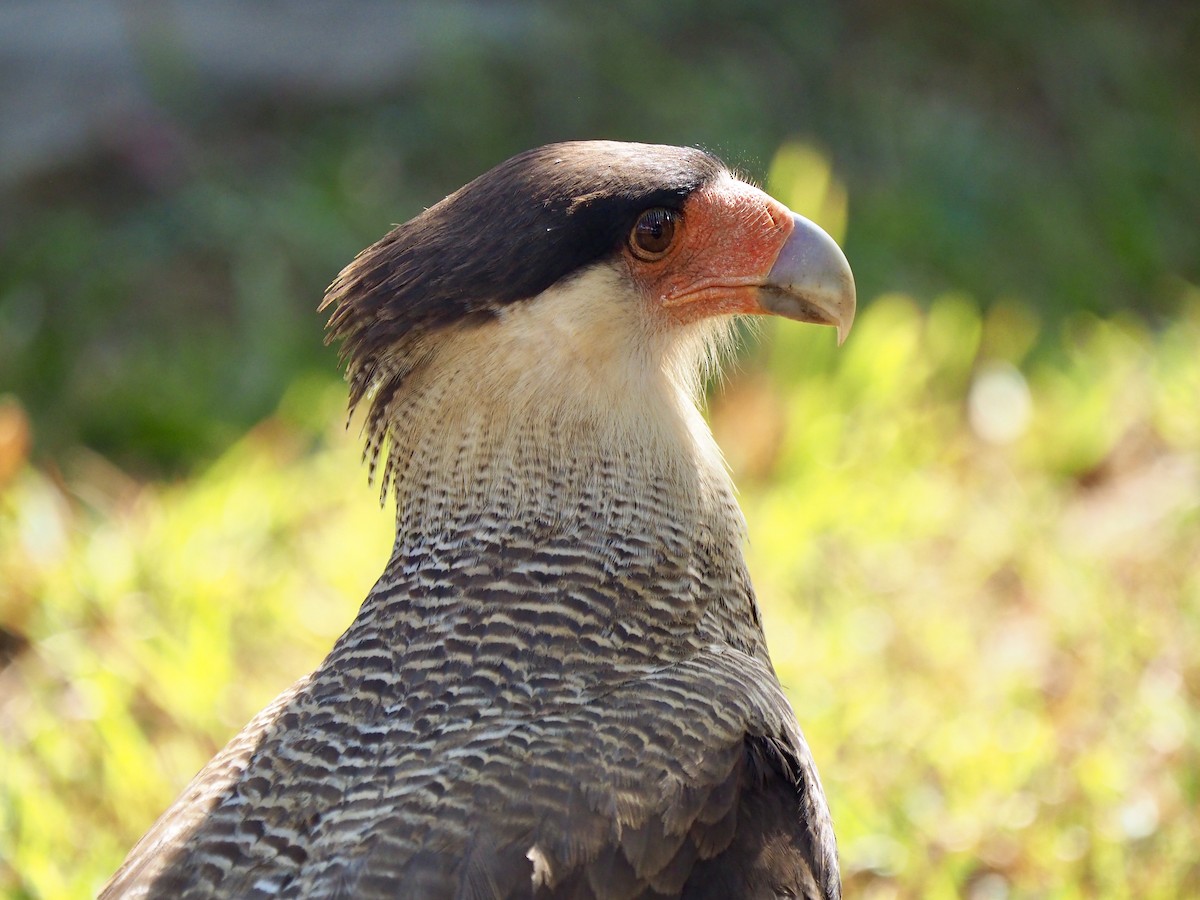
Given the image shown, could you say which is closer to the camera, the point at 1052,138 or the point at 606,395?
the point at 606,395

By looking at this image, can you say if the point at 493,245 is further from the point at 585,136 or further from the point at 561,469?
the point at 585,136

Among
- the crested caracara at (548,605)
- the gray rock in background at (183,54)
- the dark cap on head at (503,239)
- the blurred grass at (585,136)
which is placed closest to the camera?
the crested caracara at (548,605)

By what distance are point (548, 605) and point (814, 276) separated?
2.38 ft

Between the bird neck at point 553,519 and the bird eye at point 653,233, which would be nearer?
the bird neck at point 553,519

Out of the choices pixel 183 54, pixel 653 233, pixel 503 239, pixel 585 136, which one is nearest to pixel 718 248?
pixel 653 233

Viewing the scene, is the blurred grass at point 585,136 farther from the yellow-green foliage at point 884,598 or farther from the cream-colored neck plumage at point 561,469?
the cream-colored neck plumage at point 561,469

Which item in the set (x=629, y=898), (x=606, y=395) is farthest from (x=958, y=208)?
(x=629, y=898)

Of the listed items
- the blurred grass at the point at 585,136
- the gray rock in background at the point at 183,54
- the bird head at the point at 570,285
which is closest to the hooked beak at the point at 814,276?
the bird head at the point at 570,285

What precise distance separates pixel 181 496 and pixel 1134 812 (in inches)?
115

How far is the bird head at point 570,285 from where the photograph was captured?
2.16 m

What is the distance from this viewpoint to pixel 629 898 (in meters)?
1.86

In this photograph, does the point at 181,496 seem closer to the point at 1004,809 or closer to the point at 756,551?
the point at 756,551

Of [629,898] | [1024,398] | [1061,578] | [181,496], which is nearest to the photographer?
[629,898]

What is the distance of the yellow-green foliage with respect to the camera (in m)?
3.04
